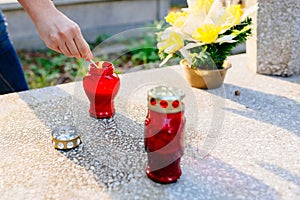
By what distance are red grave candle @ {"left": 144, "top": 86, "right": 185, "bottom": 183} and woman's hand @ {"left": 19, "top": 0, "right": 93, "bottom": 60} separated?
26 cm

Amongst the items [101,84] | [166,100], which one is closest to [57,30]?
[101,84]

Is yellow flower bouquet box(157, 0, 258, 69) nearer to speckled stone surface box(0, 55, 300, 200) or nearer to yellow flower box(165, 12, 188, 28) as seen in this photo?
yellow flower box(165, 12, 188, 28)

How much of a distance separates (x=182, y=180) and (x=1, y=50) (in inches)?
40.5

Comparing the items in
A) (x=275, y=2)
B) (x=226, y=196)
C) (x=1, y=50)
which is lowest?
(x=226, y=196)

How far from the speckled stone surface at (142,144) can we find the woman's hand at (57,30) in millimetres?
244

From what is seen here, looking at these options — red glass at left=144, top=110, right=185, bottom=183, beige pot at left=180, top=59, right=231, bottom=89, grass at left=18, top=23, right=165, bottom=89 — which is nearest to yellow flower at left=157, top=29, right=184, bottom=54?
beige pot at left=180, top=59, right=231, bottom=89

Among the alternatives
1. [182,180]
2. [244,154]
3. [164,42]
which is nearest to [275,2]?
[164,42]

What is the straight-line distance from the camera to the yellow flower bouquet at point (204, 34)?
119cm

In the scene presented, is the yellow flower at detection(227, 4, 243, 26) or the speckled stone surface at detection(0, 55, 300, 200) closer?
the speckled stone surface at detection(0, 55, 300, 200)

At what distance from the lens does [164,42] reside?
1220mm

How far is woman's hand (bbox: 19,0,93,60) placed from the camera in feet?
2.99

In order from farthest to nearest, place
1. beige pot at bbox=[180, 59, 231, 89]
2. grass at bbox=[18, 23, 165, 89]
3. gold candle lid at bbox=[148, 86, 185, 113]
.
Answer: grass at bbox=[18, 23, 165, 89] → beige pot at bbox=[180, 59, 231, 89] → gold candle lid at bbox=[148, 86, 185, 113]

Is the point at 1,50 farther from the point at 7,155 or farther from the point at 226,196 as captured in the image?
the point at 226,196

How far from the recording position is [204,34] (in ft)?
3.86
